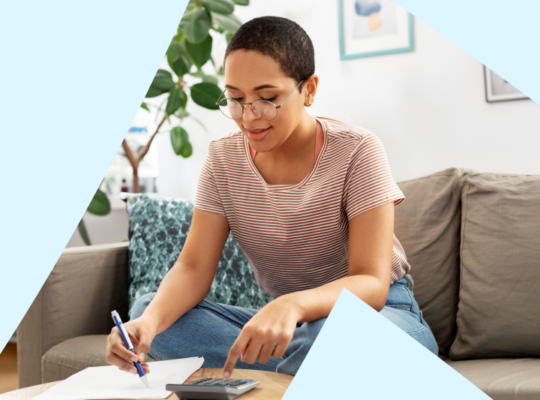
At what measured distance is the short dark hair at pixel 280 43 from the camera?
1051 mm

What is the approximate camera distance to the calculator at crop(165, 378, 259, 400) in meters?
0.73

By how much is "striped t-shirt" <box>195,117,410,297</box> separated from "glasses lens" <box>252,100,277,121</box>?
21 cm

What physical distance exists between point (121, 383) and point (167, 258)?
85 centimetres

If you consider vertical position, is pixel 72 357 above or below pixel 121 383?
below

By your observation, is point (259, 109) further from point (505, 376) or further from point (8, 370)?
point (8, 370)

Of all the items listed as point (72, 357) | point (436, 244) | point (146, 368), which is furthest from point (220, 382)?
point (436, 244)

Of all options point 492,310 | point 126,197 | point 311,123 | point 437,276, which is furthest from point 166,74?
point 492,310

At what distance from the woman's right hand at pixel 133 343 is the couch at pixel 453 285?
0.55 metres

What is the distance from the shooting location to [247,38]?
106 centimetres

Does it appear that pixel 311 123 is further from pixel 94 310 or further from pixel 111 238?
pixel 111 238

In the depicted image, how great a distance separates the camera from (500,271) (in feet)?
4.52

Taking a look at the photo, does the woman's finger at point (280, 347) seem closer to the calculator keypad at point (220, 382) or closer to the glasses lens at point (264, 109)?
the calculator keypad at point (220, 382)

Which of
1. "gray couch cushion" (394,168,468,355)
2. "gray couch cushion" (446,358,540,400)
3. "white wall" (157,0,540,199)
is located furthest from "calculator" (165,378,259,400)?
"white wall" (157,0,540,199)

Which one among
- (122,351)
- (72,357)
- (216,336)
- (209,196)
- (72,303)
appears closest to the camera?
(122,351)
